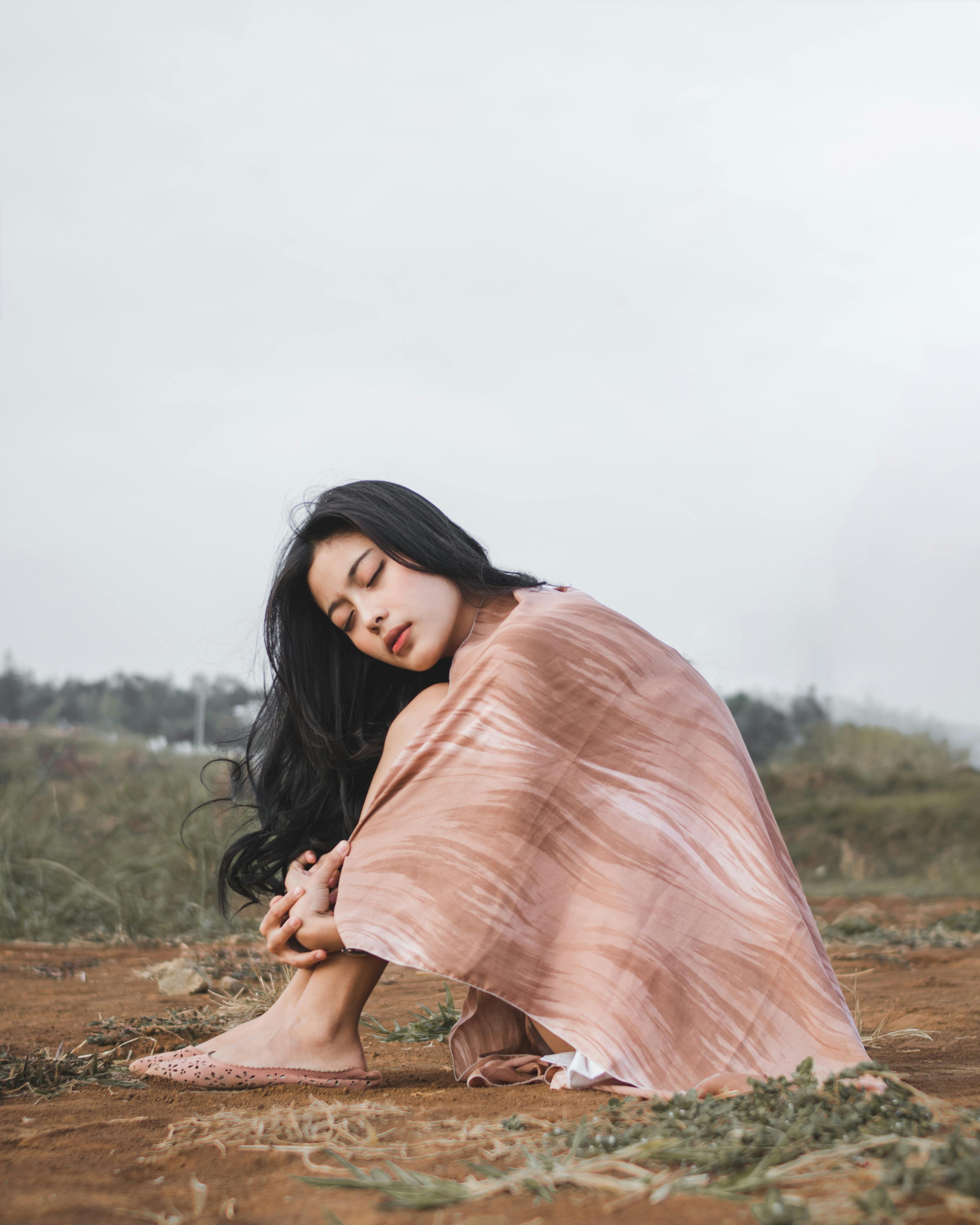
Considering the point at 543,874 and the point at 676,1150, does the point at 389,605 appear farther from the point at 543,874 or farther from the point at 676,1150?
the point at 676,1150

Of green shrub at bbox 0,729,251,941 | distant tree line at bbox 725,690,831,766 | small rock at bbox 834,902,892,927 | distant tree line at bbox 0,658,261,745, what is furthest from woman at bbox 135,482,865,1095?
distant tree line at bbox 725,690,831,766

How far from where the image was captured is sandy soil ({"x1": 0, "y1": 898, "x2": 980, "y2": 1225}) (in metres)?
1.13

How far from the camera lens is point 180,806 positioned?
5812mm

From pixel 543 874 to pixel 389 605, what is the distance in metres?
0.64

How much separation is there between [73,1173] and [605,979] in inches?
32.7

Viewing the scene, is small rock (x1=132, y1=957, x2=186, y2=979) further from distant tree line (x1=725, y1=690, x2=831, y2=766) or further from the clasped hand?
distant tree line (x1=725, y1=690, x2=831, y2=766)

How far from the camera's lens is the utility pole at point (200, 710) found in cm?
872

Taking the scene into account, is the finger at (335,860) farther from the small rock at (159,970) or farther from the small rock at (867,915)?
the small rock at (867,915)

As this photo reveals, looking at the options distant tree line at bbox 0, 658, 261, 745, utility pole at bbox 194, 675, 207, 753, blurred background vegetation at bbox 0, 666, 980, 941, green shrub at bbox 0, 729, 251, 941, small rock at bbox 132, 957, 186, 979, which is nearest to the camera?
small rock at bbox 132, 957, 186, 979

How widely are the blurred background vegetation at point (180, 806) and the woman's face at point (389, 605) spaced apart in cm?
62

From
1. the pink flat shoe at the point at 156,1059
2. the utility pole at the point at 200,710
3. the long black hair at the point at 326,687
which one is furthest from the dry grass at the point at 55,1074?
the utility pole at the point at 200,710

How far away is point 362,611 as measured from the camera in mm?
2213

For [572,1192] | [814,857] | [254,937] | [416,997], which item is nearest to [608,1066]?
[572,1192]

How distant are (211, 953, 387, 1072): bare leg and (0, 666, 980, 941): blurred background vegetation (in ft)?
2.68
